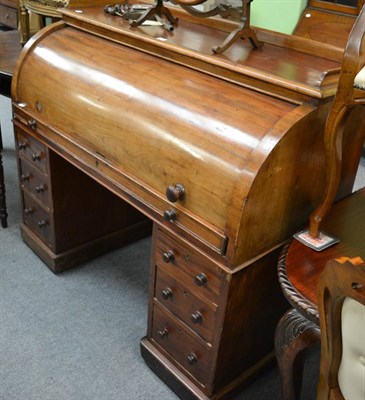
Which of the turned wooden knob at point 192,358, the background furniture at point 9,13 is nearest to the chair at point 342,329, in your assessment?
the turned wooden knob at point 192,358

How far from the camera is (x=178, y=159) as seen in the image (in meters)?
1.33

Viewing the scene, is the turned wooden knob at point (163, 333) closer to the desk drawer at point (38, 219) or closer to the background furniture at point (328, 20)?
the desk drawer at point (38, 219)

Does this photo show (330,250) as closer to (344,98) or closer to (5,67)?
(344,98)

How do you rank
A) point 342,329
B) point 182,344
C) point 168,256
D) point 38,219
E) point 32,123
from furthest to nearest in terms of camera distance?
point 38,219, point 32,123, point 182,344, point 168,256, point 342,329

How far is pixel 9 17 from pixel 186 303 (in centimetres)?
431

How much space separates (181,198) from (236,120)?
26cm

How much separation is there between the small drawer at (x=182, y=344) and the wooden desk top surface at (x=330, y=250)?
0.44m

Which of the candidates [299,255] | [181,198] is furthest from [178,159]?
[299,255]

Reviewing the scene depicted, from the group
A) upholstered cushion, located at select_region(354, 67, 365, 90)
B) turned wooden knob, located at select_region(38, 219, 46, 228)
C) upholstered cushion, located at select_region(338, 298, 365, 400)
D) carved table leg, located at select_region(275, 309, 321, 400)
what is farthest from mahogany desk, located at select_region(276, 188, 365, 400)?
turned wooden knob, located at select_region(38, 219, 46, 228)

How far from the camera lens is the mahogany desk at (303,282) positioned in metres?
1.14

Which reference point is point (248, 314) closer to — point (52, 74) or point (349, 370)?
point (349, 370)

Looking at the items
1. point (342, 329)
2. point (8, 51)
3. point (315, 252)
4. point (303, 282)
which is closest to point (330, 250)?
point (315, 252)

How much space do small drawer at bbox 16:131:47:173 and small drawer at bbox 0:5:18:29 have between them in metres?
3.17

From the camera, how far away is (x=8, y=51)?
8.63 feet
